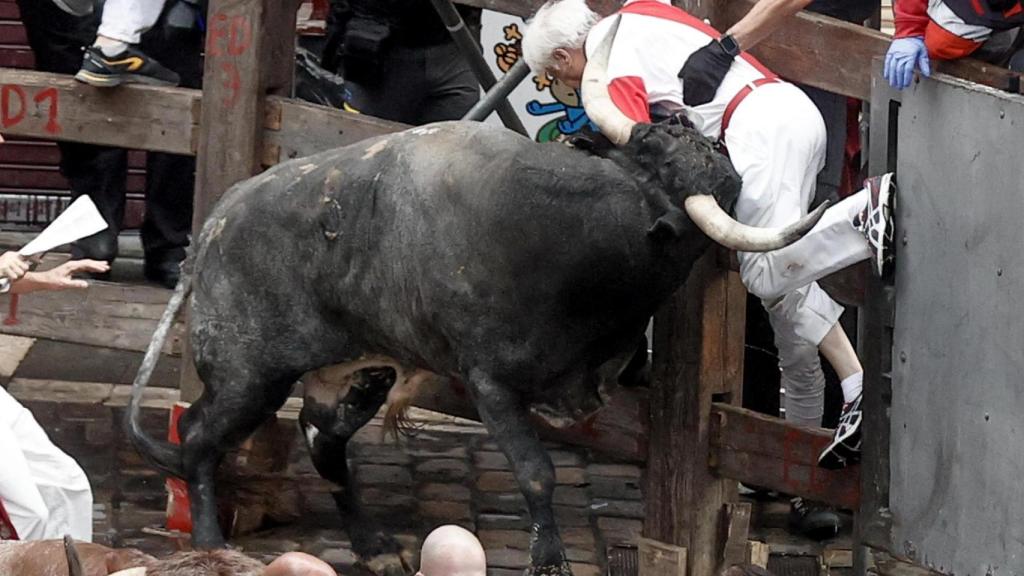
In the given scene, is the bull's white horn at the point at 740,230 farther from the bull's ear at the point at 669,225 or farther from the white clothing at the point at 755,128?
the white clothing at the point at 755,128

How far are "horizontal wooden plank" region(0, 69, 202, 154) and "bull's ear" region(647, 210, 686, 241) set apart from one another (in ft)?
8.84

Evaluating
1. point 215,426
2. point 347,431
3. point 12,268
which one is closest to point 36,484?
point 12,268

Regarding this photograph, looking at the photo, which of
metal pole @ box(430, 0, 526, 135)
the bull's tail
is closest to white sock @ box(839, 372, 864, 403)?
metal pole @ box(430, 0, 526, 135)

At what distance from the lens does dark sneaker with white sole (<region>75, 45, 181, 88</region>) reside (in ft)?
26.5

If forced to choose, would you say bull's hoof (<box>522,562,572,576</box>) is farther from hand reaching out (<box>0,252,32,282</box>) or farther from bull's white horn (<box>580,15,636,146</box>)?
hand reaching out (<box>0,252,32,282</box>)

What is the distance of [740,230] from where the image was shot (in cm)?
556

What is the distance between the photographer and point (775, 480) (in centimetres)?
683

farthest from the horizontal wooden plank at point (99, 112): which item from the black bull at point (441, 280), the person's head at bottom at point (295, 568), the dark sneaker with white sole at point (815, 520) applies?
the person's head at bottom at point (295, 568)

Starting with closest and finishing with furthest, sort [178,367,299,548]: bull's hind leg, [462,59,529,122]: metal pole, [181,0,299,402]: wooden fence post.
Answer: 1. [178,367,299,548]: bull's hind leg
2. [181,0,299,402]: wooden fence post
3. [462,59,529,122]: metal pole

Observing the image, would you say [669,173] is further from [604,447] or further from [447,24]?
[447,24]

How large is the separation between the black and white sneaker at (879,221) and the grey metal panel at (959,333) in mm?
39

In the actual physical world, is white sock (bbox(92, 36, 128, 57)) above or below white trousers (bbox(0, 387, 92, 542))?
above

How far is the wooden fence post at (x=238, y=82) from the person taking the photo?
7.62 meters

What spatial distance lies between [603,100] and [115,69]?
9.25 feet
